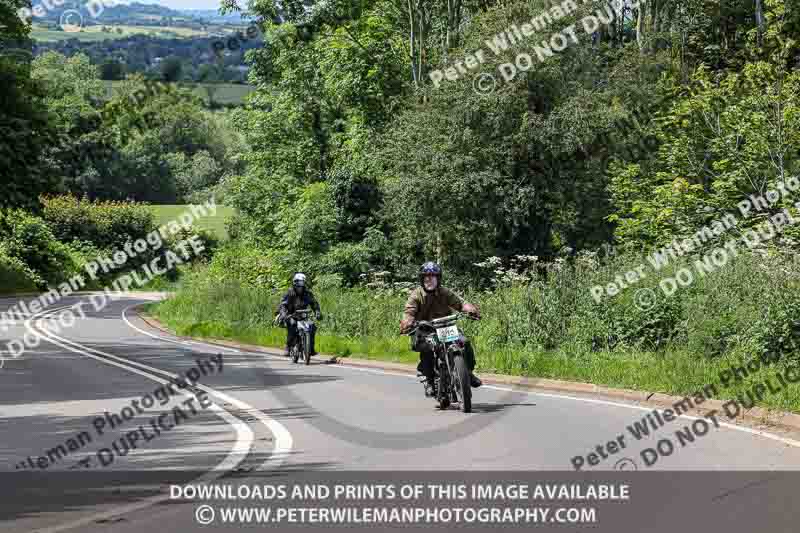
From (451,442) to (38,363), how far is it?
17445 mm

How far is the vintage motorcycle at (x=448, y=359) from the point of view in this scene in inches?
620

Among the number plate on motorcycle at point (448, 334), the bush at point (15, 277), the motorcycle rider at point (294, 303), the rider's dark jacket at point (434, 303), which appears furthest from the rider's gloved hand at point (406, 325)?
the bush at point (15, 277)

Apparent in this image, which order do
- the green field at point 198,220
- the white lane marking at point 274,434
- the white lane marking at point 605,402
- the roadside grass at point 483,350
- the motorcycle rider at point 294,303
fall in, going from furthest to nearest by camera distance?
the green field at point 198,220, the motorcycle rider at point 294,303, the roadside grass at point 483,350, the white lane marking at point 605,402, the white lane marking at point 274,434

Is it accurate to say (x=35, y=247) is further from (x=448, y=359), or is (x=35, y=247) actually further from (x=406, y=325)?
(x=448, y=359)

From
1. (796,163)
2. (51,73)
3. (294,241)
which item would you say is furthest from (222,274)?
(51,73)

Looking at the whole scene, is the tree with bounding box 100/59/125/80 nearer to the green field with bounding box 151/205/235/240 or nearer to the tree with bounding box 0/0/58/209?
the green field with bounding box 151/205/235/240

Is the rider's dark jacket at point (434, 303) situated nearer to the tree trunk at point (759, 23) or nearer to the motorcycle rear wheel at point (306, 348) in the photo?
the motorcycle rear wheel at point (306, 348)

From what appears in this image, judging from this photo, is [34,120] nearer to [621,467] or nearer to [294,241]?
[294,241]
